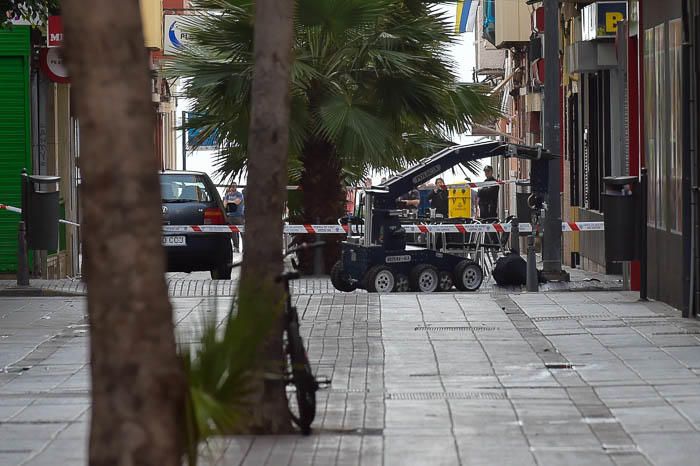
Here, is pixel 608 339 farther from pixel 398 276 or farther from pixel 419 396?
pixel 398 276

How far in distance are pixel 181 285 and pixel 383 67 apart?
4747 millimetres

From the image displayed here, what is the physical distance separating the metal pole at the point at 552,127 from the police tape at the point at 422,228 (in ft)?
0.83

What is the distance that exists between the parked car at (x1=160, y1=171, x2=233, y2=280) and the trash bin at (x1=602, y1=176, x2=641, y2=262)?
659 centimetres

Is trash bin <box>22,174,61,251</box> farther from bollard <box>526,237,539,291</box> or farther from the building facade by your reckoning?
the building facade

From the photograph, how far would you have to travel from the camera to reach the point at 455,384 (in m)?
10.5

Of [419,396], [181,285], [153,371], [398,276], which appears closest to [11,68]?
[181,285]

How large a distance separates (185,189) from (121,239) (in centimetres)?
1771

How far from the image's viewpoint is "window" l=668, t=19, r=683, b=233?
15.3 metres

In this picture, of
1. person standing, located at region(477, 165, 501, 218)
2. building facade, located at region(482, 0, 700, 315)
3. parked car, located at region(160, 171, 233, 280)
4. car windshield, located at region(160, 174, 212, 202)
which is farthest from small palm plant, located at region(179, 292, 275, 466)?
person standing, located at region(477, 165, 501, 218)

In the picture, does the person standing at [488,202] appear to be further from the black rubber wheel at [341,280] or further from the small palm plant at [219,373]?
the small palm plant at [219,373]

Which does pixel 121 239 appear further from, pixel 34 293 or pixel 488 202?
pixel 488 202

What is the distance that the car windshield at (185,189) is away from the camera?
21844 millimetres

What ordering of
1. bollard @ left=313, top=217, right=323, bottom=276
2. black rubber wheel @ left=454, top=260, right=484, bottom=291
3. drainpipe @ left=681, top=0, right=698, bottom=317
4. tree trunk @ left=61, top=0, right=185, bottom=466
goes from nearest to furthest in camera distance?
tree trunk @ left=61, top=0, right=185, bottom=466 → drainpipe @ left=681, top=0, right=698, bottom=317 → black rubber wheel @ left=454, top=260, right=484, bottom=291 → bollard @ left=313, top=217, right=323, bottom=276

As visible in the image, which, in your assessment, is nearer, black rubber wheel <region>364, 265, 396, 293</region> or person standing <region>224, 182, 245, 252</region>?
black rubber wheel <region>364, 265, 396, 293</region>
